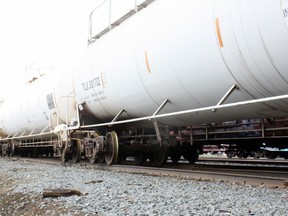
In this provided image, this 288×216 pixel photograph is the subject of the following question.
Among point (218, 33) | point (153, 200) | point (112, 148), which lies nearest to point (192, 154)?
point (112, 148)

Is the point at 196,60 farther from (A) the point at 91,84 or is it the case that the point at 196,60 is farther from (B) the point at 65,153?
(B) the point at 65,153

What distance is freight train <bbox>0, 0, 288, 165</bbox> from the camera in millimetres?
4867

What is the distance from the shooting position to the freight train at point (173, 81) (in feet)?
16.0

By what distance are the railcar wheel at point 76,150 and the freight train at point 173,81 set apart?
1.2 inches

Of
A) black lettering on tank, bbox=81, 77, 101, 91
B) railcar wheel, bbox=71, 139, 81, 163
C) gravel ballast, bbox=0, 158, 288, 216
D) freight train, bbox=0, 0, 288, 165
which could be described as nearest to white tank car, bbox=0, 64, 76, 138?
freight train, bbox=0, 0, 288, 165

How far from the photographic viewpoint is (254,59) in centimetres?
490

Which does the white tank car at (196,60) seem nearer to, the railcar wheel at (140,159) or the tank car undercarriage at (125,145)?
the tank car undercarriage at (125,145)

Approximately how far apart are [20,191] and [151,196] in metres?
2.37

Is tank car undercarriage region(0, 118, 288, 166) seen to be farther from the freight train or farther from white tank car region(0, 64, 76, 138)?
white tank car region(0, 64, 76, 138)

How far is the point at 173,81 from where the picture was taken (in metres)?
6.44

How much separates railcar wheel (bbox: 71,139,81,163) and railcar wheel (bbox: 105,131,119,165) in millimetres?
1875

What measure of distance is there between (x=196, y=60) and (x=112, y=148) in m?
4.39

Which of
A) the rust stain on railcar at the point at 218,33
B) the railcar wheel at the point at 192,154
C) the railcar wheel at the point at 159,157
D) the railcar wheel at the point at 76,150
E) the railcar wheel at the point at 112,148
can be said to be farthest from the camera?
the railcar wheel at the point at 76,150

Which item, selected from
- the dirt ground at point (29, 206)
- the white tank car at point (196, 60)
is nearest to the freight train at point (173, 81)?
the white tank car at point (196, 60)
